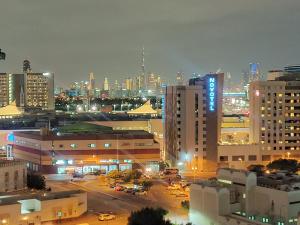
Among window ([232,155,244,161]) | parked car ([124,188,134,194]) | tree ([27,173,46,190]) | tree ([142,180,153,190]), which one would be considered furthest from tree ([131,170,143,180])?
window ([232,155,244,161])

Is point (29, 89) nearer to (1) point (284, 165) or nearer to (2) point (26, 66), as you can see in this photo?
(2) point (26, 66)

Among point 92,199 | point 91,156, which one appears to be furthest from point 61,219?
point 91,156

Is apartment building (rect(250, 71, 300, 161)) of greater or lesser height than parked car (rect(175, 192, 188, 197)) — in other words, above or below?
above

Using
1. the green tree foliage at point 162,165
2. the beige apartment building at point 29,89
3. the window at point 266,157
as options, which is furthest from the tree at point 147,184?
the beige apartment building at point 29,89

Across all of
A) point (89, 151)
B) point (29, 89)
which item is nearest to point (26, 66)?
point (29, 89)

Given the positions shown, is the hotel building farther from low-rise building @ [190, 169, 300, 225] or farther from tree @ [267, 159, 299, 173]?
low-rise building @ [190, 169, 300, 225]

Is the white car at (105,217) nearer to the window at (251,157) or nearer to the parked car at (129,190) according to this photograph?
the parked car at (129,190)
